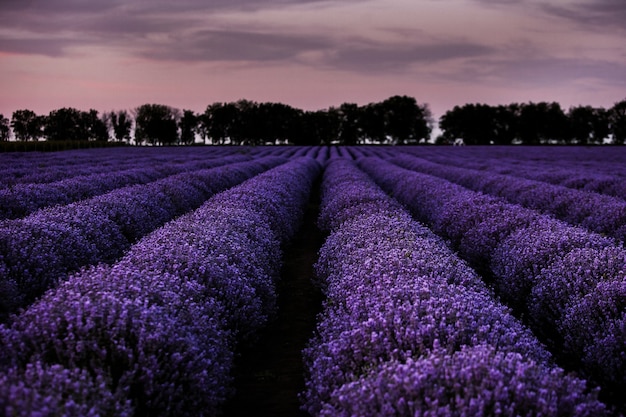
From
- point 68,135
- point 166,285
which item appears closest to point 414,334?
point 166,285

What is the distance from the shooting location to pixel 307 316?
6.87 metres

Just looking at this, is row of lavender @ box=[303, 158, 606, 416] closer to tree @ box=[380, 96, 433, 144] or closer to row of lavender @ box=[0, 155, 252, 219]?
row of lavender @ box=[0, 155, 252, 219]

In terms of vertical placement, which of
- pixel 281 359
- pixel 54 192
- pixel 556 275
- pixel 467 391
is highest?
pixel 54 192

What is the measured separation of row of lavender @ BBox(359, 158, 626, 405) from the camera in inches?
175

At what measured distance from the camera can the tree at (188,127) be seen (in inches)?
4577

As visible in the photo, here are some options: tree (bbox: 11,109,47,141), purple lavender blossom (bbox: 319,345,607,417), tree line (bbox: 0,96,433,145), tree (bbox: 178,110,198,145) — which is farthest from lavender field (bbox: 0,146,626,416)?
tree (bbox: 11,109,47,141)

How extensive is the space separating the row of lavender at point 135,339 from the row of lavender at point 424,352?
78 cm

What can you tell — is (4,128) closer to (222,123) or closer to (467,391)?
(222,123)

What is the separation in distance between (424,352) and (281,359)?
250cm

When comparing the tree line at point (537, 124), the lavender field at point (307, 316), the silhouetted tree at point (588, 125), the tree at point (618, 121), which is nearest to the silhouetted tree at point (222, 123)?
the tree line at point (537, 124)

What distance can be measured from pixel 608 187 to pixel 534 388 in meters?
13.5

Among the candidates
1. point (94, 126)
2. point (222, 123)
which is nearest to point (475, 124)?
point (222, 123)

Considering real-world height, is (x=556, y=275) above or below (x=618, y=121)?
below

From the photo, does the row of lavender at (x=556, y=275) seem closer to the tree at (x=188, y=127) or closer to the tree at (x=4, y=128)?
the tree at (x=188, y=127)
